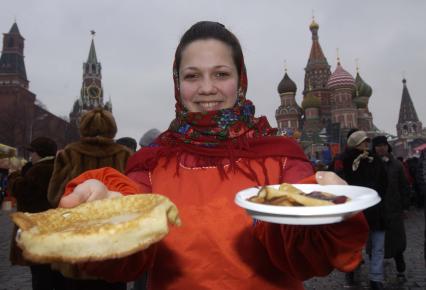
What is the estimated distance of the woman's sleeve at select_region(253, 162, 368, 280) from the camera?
1.27 meters

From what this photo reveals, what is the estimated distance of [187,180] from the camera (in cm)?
192

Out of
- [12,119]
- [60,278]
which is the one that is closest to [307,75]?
[12,119]

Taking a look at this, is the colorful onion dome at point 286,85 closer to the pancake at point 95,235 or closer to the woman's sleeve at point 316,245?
the woman's sleeve at point 316,245

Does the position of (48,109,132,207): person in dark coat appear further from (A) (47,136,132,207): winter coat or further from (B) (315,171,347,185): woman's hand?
(B) (315,171,347,185): woman's hand

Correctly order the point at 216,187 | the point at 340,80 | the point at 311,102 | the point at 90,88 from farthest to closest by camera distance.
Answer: the point at 90,88, the point at 311,102, the point at 340,80, the point at 216,187

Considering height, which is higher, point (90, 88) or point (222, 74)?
point (90, 88)

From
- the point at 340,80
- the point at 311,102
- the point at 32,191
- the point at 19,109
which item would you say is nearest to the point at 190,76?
the point at 32,191

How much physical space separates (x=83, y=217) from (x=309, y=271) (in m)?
0.94

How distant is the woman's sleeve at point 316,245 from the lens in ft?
4.17

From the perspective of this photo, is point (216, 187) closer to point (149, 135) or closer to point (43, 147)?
point (43, 147)

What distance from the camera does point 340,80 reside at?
63.6 meters

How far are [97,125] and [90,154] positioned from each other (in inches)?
14.7

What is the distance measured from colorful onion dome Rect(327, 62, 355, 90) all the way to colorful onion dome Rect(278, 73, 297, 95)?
6.28 metres

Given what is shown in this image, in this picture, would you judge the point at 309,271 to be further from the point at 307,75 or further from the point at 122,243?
the point at 307,75
